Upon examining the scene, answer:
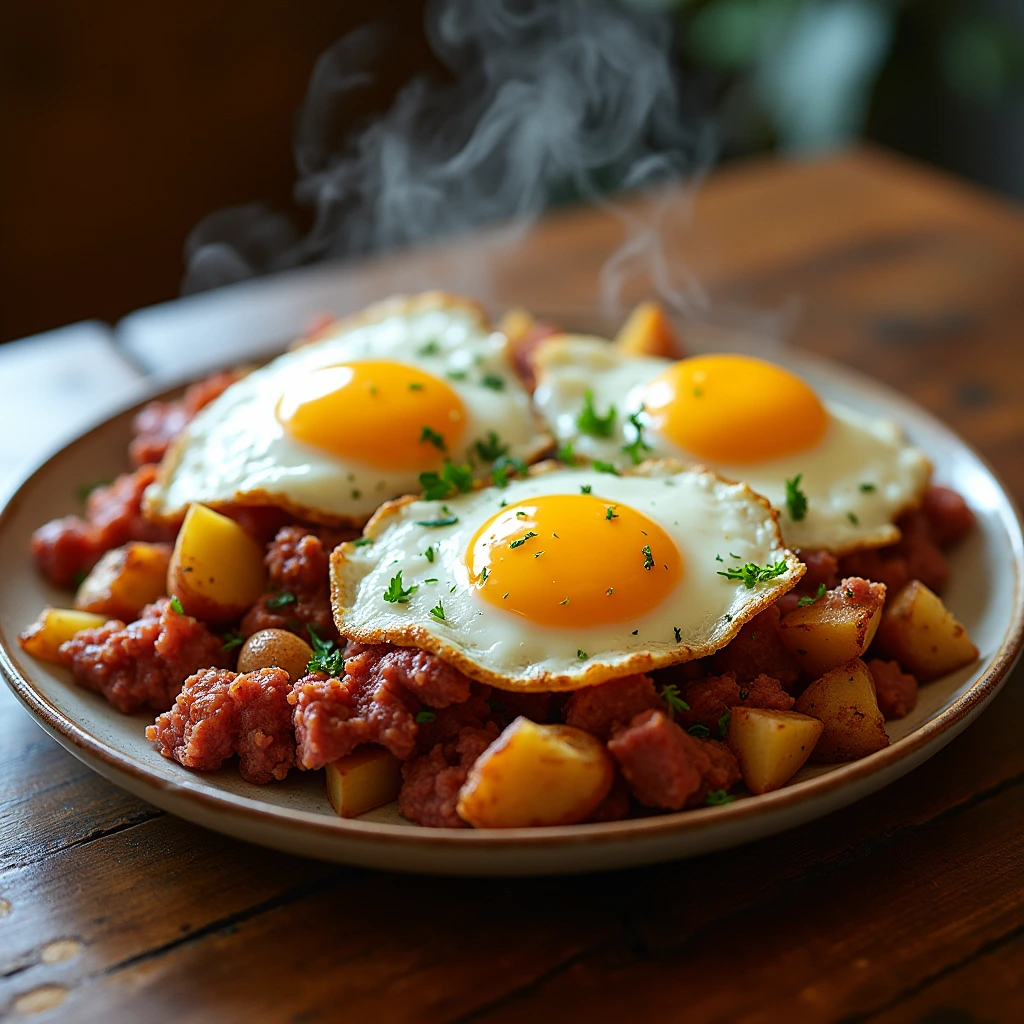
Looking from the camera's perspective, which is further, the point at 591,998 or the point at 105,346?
the point at 105,346

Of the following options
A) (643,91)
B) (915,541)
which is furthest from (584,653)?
(643,91)

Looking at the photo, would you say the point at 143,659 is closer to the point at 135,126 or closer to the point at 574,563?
the point at 574,563

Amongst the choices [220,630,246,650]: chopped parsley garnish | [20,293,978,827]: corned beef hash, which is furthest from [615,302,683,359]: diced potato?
[220,630,246,650]: chopped parsley garnish

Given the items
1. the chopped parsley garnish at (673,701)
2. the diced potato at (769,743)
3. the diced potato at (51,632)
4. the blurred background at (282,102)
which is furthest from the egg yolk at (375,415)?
the blurred background at (282,102)

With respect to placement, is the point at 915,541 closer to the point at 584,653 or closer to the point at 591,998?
the point at 584,653

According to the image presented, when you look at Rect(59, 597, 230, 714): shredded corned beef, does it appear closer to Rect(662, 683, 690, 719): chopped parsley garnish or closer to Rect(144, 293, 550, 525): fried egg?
Rect(144, 293, 550, 525): fried egg

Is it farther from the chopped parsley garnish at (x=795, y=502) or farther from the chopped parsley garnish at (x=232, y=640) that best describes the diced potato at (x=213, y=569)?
the chopped parsley garnish at (x=795, y=502)
